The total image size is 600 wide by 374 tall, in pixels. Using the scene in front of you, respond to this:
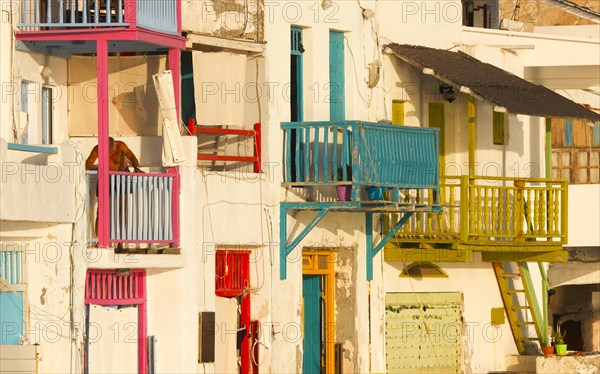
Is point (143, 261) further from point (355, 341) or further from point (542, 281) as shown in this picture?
point (542, 281)

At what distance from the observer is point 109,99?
28.7 m

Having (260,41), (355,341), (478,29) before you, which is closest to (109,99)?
(260,41)

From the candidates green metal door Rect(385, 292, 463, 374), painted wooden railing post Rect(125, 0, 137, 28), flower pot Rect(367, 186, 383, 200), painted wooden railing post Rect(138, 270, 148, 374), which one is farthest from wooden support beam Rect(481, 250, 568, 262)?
painted wooden railing post Rect(125, 0, 137, 28)

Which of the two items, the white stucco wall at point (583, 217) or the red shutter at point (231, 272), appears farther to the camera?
the white stucco wall at point (583, 217)

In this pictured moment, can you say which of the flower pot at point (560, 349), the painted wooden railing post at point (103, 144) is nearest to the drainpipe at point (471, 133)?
the flower pot at point (560, 349)

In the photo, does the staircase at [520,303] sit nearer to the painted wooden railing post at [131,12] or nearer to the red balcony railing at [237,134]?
the red balcony railing at [237,134]

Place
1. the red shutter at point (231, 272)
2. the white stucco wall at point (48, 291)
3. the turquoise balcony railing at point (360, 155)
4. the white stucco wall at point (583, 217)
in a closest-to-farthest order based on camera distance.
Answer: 1. the white stucco wall at point (48, 291)
2. the red shutter at point (231, 272)
3. the turquoise balcony railing at point (360, 155)
4. the white stucco wall at point (583, 217)

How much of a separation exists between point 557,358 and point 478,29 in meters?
5.96

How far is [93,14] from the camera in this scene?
27062mm

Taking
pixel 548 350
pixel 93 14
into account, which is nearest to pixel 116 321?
pixel 93 14

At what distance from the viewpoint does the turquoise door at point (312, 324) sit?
102ft

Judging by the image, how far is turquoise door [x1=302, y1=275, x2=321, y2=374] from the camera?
102 feet

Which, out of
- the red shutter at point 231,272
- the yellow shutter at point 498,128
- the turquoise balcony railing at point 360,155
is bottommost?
the red shutter at point 231,272

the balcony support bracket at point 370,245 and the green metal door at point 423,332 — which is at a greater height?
the balcony support bracket at point 370,245
